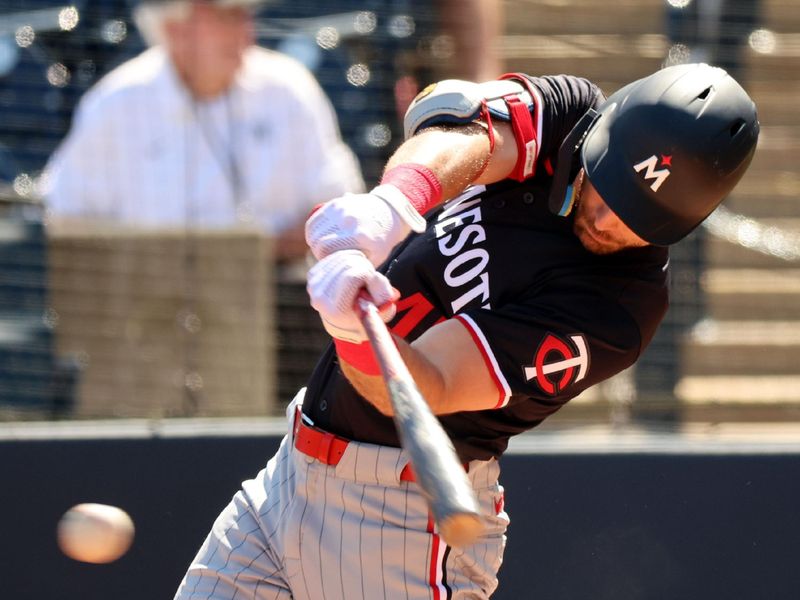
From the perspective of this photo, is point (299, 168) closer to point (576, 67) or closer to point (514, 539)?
point (576, 67)

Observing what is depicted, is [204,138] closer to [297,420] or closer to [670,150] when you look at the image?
[297,420]

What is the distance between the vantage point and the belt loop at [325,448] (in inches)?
103

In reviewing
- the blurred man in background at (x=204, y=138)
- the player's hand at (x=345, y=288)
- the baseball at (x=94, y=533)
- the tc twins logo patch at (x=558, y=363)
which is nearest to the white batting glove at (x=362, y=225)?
the player's hand at (x=345, y=288)

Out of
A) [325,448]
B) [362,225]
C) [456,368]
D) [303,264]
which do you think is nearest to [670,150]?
[456,368]

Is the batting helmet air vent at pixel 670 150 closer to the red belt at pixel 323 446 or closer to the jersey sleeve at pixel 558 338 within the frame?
the jersey sleeve at pixel 558 338

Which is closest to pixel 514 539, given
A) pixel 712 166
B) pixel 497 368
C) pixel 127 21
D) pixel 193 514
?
pixel 193 514

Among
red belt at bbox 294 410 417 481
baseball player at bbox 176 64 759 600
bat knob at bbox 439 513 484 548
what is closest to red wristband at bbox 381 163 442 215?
baseball player at bbox 176 64 759 600

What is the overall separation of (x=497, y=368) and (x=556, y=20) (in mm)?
2991

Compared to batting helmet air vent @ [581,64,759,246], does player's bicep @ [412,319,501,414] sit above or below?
below

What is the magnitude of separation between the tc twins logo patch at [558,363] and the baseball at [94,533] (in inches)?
52.3

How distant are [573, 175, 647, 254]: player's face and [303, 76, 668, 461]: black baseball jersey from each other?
3 cm

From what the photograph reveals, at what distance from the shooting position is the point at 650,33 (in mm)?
4730

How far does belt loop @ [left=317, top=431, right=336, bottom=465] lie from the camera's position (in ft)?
8.59

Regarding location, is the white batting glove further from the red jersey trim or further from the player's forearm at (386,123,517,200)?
the red jersey trim
